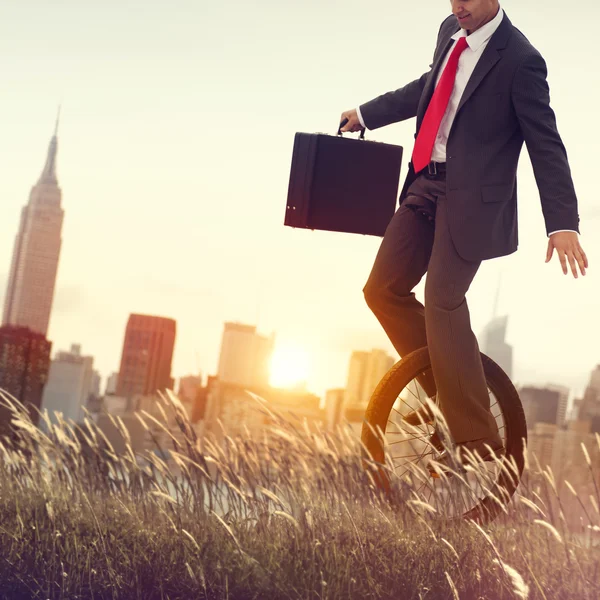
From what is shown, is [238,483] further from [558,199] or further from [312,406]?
[312,406]

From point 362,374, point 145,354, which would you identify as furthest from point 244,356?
point 362,374

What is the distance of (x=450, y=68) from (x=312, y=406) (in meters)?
91.9

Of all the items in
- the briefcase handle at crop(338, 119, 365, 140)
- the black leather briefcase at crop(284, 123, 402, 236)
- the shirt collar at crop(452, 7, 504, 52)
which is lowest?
the black leather briefcase at crop(284, 123, 402, 236)

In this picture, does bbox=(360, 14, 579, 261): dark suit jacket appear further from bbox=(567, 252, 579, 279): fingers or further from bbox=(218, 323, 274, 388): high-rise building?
bbox=(218, 323, 274, 388): high-rise building

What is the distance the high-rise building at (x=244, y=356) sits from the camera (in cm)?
11612

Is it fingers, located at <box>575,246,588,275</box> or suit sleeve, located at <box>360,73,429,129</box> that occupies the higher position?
suit sleeve, located at <box>360,73,429,129</box>

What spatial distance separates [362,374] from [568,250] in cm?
9013

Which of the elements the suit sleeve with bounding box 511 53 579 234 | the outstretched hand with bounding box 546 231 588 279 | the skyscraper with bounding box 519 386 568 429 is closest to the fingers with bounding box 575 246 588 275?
the outstretched hand with bounding box 546 231 588 279

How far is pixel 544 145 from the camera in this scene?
299 centimetres

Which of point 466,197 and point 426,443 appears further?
point 426,443

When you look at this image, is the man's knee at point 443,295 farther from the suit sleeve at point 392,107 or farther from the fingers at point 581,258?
the suit sleeve at point 392,107

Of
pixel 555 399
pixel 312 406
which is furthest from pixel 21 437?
pixel 555 399

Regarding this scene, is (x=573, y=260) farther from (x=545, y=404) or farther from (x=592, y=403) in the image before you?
(x=545, y=404)

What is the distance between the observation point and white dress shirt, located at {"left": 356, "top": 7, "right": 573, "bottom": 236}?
311 centimetres
